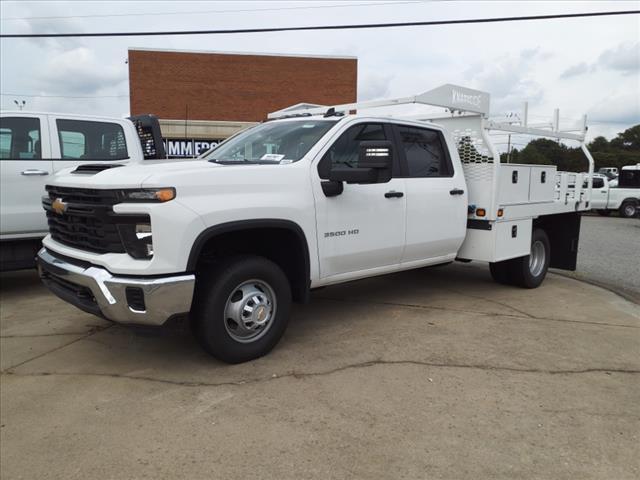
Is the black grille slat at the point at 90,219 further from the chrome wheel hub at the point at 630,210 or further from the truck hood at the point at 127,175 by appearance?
the chrome wheel hub at the point at 630,210

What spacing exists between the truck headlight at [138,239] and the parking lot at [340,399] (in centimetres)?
61

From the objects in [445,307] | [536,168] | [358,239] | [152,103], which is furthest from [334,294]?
[152,103]

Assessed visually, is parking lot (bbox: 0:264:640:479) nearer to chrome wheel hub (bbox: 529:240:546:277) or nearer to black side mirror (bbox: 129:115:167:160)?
chrome wheel hub (bbox: 529:240:546:277)

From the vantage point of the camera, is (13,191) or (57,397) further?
(13,191)

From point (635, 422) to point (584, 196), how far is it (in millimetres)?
5278

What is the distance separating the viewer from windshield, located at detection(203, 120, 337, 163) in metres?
4.70

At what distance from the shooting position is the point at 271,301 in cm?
436

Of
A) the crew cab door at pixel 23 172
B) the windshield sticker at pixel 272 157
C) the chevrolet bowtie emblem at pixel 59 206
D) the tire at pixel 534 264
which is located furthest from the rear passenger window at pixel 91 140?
the tire at pixel 534 264

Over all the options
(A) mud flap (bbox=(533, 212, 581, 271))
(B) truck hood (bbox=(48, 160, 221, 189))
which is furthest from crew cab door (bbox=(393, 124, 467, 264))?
(A) mud flap (bbox=(533, 212, 581, 271))

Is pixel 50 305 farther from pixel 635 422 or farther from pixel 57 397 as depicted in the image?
pixel 635 422

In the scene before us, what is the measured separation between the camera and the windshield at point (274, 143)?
4.70 metres

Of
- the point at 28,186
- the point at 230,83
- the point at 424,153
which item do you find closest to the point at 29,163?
the point at 28,186

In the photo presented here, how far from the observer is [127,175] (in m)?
3.82

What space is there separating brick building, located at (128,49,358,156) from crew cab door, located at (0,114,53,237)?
77.2 ft
